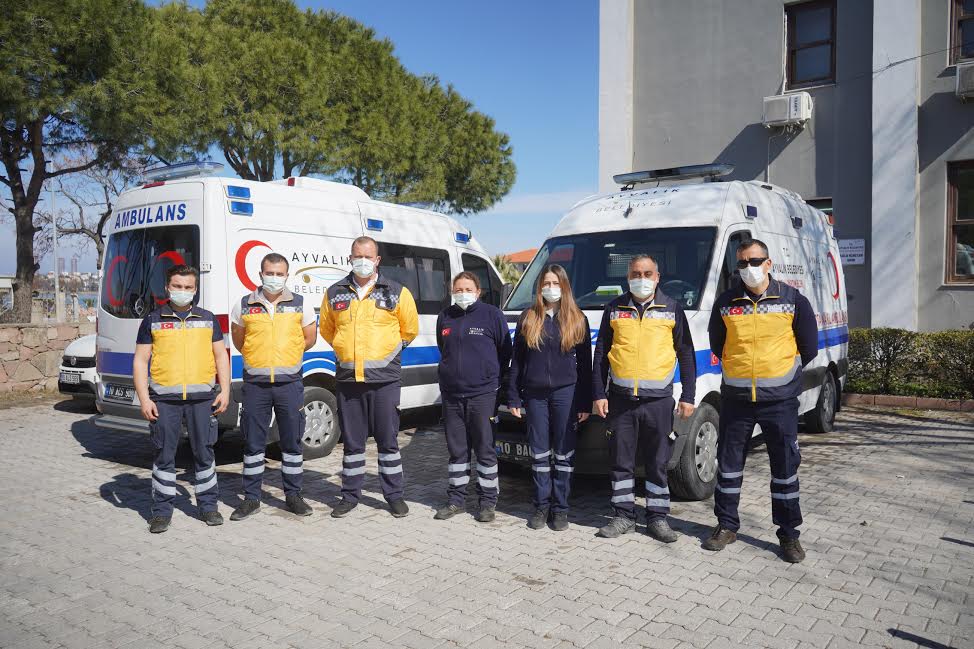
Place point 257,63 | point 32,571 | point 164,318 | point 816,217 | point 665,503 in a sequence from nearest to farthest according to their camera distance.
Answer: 1. point 32,571
2. point 665,503
3. point 164,318
4. point 816,217
5. point 257,63

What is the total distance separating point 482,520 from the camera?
5711 mm

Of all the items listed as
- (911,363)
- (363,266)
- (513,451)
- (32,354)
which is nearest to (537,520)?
(513,451)

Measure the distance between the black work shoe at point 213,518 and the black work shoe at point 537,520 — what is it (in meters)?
2.31

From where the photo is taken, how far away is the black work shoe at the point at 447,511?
5.80m

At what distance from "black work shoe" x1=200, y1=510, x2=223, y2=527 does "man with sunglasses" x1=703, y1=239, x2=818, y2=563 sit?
351 centimetres

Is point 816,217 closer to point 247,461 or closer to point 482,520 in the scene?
point 482,520

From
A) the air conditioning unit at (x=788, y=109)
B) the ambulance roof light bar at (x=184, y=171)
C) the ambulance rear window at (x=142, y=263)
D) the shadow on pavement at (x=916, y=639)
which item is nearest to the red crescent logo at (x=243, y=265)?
the ambulance rear window at (x=142, y=263)

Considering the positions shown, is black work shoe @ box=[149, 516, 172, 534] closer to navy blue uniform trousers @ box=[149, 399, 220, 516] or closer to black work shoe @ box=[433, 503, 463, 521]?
navy blue uniform trousers @ box=[149, 399, 220, 516]

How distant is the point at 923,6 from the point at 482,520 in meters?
11.4

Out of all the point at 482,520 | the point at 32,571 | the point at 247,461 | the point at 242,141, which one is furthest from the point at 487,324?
the point at 242,141

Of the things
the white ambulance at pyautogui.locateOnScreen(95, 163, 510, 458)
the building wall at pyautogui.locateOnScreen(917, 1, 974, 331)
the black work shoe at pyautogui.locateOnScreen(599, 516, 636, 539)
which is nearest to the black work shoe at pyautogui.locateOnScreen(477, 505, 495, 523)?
the black work shoe at pyautogui.locateOnScreen(599, 516, 636, 539)

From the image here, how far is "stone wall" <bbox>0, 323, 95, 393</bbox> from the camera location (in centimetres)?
1274

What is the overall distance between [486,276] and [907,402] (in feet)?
19.9

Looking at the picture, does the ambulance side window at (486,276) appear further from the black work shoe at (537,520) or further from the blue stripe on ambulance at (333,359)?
the black work shoe at (537,520)
